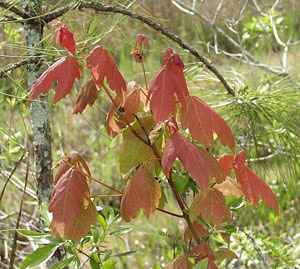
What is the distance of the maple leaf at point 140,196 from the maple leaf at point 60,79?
0.62ft

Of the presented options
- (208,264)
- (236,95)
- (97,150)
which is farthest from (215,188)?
(97,150)

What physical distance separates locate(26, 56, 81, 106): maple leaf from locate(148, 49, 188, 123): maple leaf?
0.14m

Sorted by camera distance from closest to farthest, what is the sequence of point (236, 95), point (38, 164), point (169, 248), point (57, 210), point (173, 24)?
1. point (57, 210)
2. point (38, 164)
3. point (236, 95)
4. point (169, 248)
5. point (173, 24)

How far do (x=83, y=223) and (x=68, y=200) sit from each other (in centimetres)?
7

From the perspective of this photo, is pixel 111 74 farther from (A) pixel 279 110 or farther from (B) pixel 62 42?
(A) pixel 279 110

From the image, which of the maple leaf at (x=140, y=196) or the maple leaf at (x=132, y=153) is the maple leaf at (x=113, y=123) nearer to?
the maple leaf at (x=132, y=153)

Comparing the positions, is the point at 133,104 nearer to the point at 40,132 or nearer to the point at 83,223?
the point at 83,223

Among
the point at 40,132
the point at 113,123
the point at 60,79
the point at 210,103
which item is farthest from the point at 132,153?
the point at 210,103

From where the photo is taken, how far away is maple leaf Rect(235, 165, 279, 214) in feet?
2.96

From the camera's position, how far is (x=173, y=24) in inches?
211

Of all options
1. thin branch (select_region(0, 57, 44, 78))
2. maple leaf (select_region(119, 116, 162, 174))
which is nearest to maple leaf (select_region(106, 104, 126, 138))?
maple leaf (select_region(119, 116, 162, 174))

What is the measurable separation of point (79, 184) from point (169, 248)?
1507 millimetres

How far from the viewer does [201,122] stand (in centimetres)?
84

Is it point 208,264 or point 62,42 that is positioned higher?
point 62,42
